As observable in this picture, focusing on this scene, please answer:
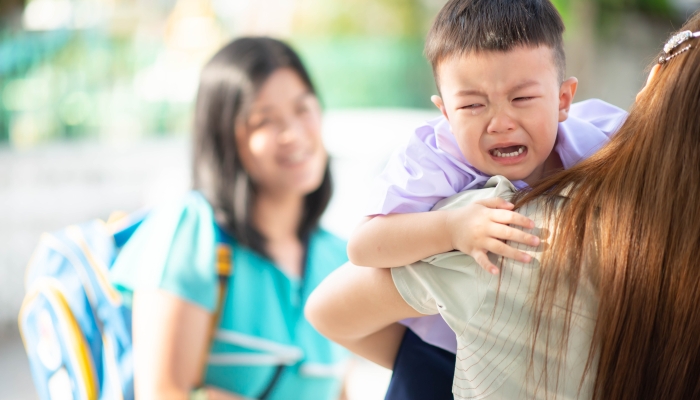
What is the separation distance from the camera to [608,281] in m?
1.04

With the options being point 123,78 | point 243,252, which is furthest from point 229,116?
point 123,78

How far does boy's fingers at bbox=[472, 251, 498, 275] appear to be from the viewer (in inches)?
42.8

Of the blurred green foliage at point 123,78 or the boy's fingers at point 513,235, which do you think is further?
the blurred green foliage at point 123,78

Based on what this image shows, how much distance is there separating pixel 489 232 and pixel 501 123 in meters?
0.26

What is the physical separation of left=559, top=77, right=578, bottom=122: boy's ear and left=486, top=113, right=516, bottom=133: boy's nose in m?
0.16

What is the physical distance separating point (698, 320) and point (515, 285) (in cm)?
26

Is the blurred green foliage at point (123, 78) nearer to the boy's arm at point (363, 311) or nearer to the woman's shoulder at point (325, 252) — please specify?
the woman's shoulder at point (325, 252)

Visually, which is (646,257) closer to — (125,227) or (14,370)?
(125,227)

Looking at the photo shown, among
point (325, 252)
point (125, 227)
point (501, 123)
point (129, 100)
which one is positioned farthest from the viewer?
point (129, 100)

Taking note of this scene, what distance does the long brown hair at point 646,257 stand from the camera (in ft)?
3.37

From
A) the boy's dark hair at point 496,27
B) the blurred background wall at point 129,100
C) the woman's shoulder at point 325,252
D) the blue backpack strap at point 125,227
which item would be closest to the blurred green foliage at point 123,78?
the blurred background wall at point 129,100

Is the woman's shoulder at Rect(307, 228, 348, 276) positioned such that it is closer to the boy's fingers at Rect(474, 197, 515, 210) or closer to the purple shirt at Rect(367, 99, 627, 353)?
the purple shirt at Rect(367, 99, 627, 353)

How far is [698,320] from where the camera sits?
1.02 m

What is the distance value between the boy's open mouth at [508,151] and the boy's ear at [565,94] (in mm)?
133
